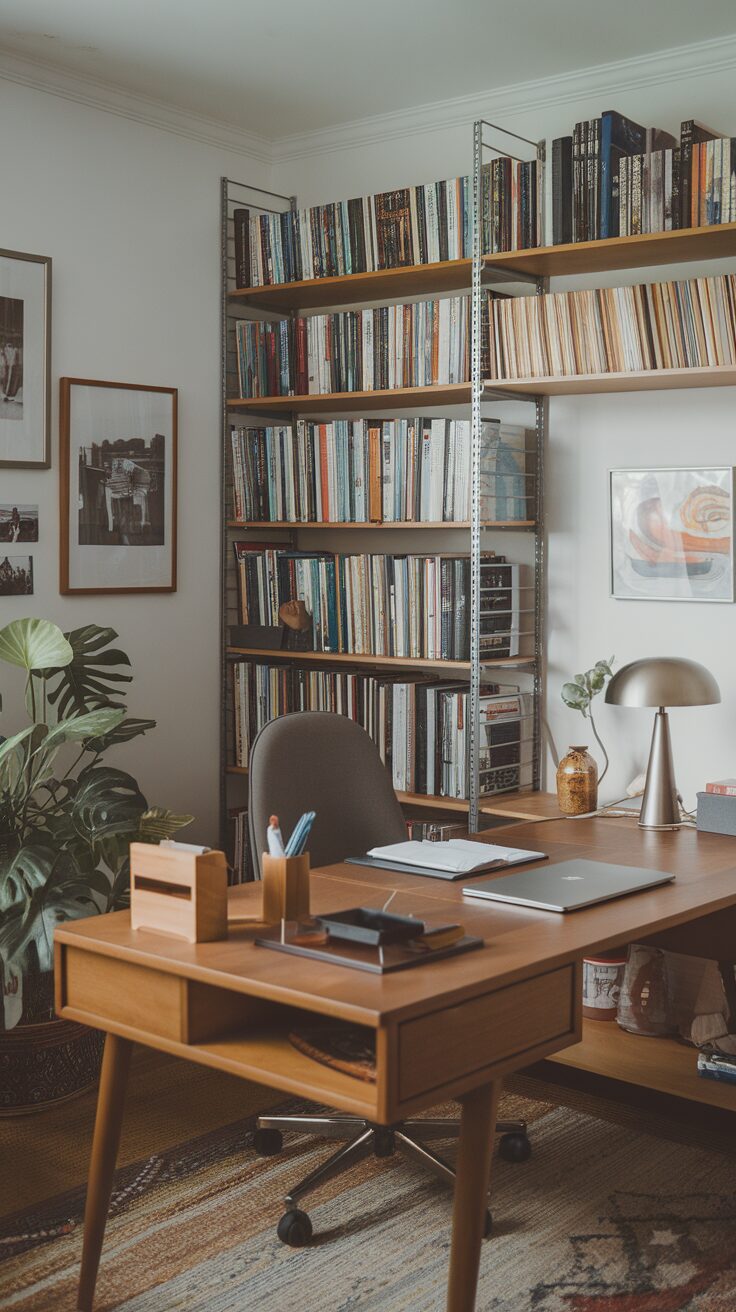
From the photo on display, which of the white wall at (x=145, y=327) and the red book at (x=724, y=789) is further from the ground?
the white wall at (x=145, y=327)

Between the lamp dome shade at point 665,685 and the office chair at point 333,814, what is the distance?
2.05 ft

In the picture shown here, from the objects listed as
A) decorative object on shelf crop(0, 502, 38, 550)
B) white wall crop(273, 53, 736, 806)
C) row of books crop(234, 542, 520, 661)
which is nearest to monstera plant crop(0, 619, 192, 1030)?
decorative object on shelf crop(0, 502, 38, 550)

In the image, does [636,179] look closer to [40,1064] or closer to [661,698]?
[661,698]

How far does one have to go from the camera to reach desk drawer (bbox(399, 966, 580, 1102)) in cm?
176

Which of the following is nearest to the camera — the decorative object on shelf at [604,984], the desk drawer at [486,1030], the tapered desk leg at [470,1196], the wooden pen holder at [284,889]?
the desk drawer at [486,1030]

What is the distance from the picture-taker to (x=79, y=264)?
3.84 meters

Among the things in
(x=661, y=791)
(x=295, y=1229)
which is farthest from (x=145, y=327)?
(x=295, y=1229)

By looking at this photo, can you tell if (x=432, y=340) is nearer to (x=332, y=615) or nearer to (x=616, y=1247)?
(x=332, y=615)

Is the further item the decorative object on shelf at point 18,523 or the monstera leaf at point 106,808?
the decorative object on shelf at point 18,523

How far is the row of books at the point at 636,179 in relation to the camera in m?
3.17

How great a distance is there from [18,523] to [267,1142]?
186 centimetres

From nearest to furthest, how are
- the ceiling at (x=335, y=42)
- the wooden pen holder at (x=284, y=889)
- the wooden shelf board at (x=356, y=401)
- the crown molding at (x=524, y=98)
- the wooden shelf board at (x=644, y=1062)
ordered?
the wooden pen holder at (x=284, y=889) → the wooden shelf board at (x=644, y=1062) → the ceiling at (x=335, y=42) → the crown molding at (x=524, y=98) → the wooden shelf board at (x=356, y=401)

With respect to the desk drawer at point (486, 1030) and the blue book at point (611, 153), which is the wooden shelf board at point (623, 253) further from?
the desk drawer at point (486, 1030)

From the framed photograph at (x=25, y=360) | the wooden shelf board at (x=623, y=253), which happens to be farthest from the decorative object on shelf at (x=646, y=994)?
the framed photograph at (x=25, y=360)
